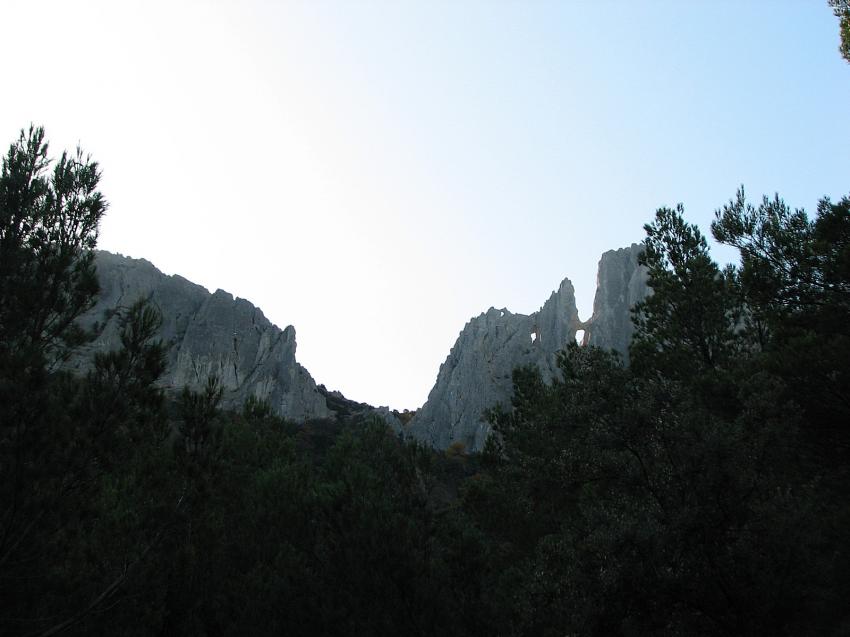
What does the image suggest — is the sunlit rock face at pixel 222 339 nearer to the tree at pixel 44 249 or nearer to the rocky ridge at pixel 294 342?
the rocky ridge at pixel 294 342

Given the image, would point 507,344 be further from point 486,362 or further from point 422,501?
point 422,501

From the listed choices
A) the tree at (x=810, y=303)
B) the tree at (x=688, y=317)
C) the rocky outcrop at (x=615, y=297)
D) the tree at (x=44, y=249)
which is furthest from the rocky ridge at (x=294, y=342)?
the tree at (x=44, y=249)

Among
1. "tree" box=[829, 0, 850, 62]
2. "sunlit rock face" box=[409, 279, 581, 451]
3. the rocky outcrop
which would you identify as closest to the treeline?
"tree" box=[829, 0, 850, 62]

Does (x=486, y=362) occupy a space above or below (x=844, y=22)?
above

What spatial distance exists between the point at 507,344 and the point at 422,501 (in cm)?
8831

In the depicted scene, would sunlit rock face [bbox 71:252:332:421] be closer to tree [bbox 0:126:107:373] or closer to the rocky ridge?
the rocky ridge

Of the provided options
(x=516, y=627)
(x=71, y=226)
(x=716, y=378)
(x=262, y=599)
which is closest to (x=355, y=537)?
(x=262, y=599)

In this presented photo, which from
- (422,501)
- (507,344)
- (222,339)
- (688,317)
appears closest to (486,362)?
(507,344)

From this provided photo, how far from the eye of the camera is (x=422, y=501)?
51.9ft

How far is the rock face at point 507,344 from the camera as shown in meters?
92.3

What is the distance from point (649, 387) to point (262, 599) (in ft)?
36.9

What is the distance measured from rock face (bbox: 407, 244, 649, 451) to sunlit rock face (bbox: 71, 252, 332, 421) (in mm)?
22455

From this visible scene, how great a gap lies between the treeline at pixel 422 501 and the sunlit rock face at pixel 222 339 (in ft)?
260

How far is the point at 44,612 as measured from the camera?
961 cm
